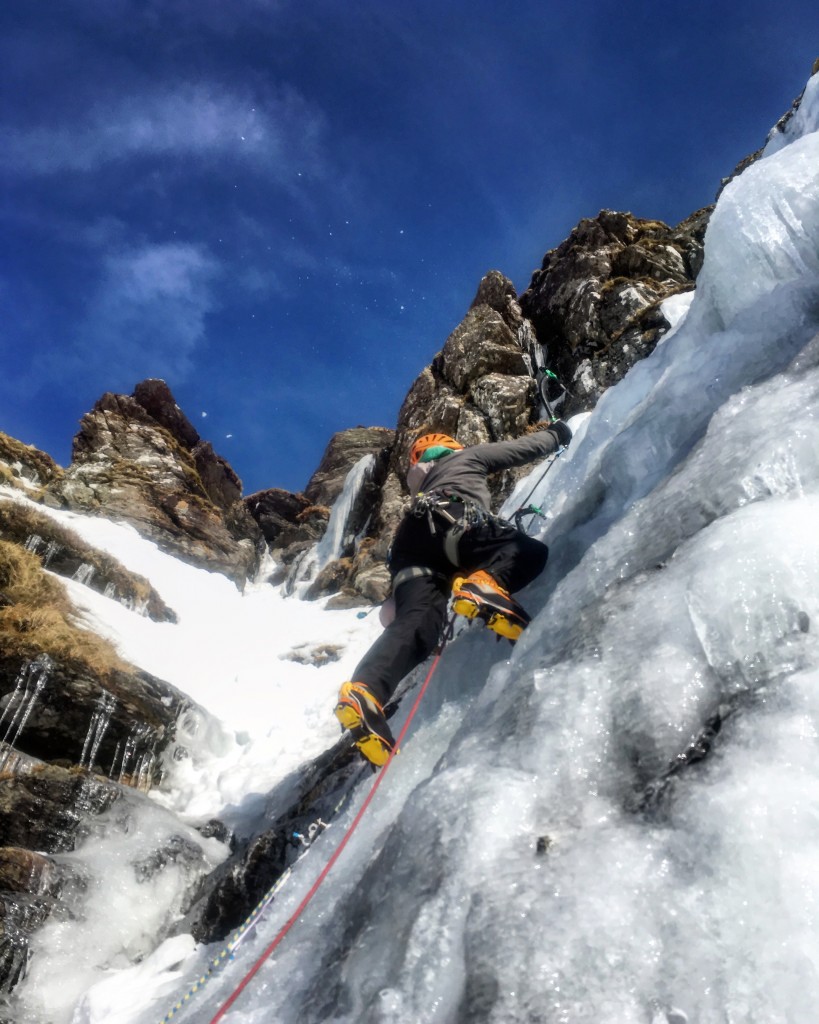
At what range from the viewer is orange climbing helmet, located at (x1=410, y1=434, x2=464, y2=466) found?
5617 millimetres

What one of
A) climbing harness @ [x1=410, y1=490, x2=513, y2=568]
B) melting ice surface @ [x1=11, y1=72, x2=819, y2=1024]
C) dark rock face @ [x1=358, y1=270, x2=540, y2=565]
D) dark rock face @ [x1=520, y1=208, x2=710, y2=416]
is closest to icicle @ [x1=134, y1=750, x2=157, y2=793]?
melting ice surface @ [x1=11, y1=72, x2=819, y2=1024]

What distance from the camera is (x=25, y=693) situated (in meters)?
7.93

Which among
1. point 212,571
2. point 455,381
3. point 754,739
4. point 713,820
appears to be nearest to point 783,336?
point 754,739

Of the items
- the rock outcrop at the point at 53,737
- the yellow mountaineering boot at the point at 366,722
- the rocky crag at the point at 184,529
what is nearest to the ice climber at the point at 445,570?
the yellow mountaineering boot at the point at 366,722

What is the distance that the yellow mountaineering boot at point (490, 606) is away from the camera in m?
3.72

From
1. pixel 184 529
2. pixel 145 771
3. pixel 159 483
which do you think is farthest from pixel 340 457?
pixel 145 771

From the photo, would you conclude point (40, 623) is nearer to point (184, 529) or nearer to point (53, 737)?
point (53, 737)

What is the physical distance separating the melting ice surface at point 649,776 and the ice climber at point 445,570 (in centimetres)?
36

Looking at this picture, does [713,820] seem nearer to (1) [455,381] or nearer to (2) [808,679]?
(2) [808,679]

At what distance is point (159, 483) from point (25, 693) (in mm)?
15613

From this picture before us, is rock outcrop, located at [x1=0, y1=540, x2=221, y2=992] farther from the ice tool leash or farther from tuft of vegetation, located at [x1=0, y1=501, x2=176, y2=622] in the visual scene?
the ice tool leash

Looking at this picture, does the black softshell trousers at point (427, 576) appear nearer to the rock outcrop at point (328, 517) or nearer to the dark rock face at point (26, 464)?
the rock outcrop at point (328, 517)

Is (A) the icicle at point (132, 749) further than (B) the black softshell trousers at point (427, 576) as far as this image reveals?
Yes

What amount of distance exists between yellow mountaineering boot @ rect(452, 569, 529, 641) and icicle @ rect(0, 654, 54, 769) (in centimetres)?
617
